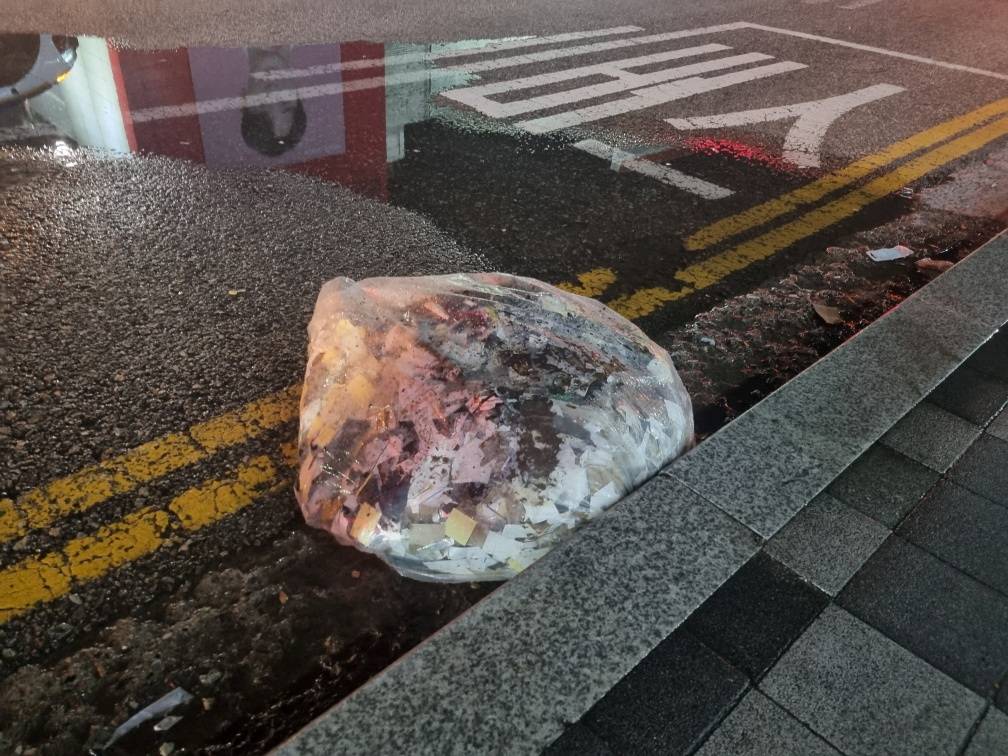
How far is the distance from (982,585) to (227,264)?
9.37 feet

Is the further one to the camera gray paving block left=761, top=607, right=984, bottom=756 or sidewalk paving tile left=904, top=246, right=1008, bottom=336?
sidewalk paving tile left=904, top=246, right=1008, bottom=336

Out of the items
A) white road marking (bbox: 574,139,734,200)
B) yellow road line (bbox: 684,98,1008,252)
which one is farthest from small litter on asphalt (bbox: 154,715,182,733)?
white road marking (bbox: 574,139,734,200)

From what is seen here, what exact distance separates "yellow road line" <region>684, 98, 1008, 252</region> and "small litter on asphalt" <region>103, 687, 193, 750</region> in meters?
2.93

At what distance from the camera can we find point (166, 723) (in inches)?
61.0

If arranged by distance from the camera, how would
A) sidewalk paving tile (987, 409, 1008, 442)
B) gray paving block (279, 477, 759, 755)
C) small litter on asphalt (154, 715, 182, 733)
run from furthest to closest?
1. sidewalk paving tile (987, 409, 1008, 442)
2. small litter on asphalt (154, 715, 182, 733)
3. gray paving block (279, 477, 759, 755)

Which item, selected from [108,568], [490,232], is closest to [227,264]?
[490,232]

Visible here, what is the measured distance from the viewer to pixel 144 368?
2.47 meters

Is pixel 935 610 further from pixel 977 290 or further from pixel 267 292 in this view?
pixel 267 292

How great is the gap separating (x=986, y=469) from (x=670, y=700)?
138 cm

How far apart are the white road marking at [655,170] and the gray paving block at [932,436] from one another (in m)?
2.09

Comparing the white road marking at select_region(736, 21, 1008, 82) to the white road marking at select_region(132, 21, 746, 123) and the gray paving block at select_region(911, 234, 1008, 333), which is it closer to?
the white road marking at select_region(132, 21, 746, 123)

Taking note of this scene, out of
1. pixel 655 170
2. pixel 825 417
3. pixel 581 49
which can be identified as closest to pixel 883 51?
pixel 581 49

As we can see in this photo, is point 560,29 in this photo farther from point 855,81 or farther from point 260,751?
point 260,751

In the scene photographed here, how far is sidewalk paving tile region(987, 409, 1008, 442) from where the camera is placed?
239 cm
